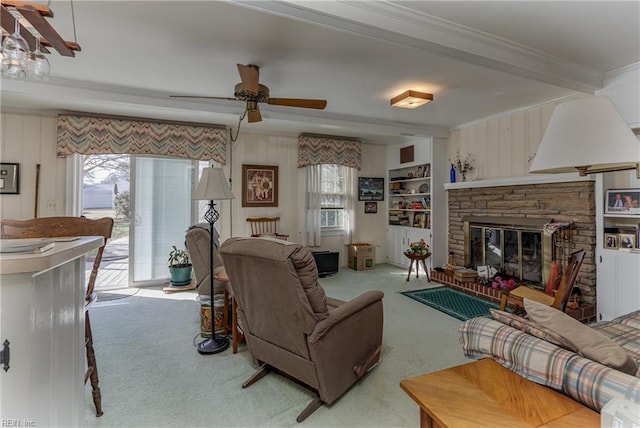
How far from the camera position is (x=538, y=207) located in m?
3.67

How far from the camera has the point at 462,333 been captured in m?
1.40

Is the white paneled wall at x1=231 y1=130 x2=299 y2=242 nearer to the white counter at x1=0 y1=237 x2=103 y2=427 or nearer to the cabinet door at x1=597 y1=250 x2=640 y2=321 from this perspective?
the white counter at x1=0 y1=237 x2=103 y2=427

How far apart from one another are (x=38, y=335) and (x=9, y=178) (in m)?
4.45

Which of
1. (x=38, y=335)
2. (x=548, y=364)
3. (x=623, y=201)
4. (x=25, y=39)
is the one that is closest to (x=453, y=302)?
(x=623, y=201)

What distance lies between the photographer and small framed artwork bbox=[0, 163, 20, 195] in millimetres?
3820

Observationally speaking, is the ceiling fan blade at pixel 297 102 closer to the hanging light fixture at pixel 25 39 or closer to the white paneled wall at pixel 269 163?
the hanging light fixture at pixel 25 39

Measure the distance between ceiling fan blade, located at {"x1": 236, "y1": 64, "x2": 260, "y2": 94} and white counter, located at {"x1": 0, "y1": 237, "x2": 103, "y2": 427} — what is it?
1897 mm

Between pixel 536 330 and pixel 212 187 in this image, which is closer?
pixel 536 330

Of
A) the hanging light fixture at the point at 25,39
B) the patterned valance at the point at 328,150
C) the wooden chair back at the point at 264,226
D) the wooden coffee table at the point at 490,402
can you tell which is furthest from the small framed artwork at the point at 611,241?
the hanging light fixture at the point at 25,39

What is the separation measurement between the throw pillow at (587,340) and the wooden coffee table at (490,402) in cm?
19

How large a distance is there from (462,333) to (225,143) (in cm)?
434

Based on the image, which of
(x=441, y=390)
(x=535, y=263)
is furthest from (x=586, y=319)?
(x=441, y=390)

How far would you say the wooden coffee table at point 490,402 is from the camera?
2.96ft

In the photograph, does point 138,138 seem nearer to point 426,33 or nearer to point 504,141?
point 426,33
